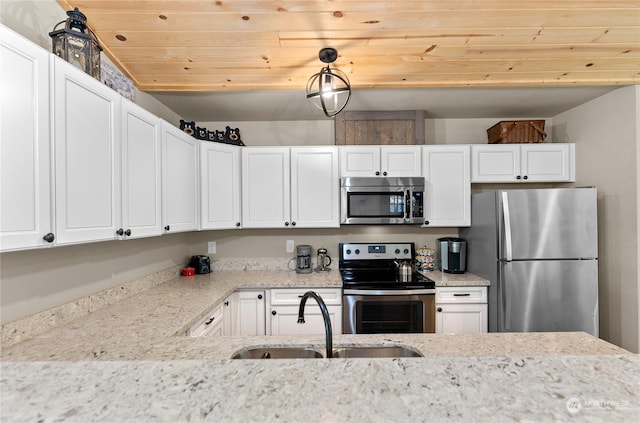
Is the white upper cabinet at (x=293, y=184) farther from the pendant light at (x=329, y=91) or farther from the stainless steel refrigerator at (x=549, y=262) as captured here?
the stainless steel refrigerator at (x=549, y=262)

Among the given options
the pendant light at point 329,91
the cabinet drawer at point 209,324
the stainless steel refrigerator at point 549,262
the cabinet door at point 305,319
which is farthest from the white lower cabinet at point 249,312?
the stainless steel refrigerator at point 549,262

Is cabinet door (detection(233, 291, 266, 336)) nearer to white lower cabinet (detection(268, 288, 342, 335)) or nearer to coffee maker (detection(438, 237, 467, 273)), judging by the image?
white lower cabinet (detection(268, 288, 342, 335))

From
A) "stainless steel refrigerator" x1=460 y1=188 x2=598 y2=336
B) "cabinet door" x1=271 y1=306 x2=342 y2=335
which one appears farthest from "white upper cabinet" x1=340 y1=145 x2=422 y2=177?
"cabinet door" x1=271 y1=306 x2=342 y2=335

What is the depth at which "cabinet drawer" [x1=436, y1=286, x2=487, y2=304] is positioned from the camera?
8.23ft

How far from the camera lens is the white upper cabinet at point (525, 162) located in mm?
2801

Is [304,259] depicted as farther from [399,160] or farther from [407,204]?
[399,160]

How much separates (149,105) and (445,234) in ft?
10.2

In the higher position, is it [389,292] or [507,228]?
[507,228]

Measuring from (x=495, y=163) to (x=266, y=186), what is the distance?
7.38 ft

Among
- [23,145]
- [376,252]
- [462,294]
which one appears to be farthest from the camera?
[376,252]

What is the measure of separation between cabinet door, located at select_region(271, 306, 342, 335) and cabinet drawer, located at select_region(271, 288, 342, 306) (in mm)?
44

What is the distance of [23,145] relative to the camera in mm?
1051

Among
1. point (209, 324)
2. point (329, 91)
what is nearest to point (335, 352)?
point (209, 324)

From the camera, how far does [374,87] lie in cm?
241
